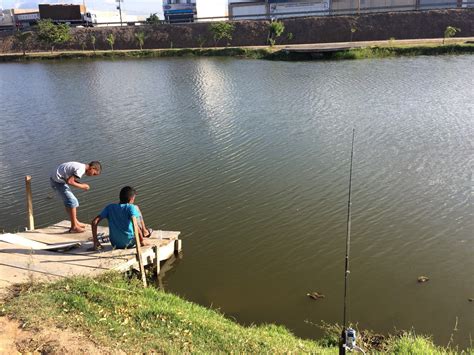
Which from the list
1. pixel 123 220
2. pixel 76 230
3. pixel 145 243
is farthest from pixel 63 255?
pixel 145 243

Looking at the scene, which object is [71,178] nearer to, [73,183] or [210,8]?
[73,183]

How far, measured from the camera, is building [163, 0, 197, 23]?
316 ft

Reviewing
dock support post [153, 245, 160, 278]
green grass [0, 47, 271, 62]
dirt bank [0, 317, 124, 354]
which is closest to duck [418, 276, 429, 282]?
dock support post [153, 245, 160, 278]

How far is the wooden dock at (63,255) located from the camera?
7.16 m

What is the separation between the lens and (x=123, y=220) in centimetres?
768

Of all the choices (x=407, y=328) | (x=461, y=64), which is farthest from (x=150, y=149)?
(x=461, y=64)

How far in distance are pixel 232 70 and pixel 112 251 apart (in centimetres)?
3288

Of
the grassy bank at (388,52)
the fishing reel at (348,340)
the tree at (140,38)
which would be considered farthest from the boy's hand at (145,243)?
the tree at (140,38)

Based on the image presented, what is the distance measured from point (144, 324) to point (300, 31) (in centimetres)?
6713

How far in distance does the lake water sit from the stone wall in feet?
135

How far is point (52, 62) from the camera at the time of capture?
5606cm

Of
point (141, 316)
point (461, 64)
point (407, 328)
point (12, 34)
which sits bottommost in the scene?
point (407, 328)

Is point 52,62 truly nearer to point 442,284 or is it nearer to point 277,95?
point 277,95

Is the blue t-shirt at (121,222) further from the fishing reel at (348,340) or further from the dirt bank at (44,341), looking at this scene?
the fishing reel at (348,340)
